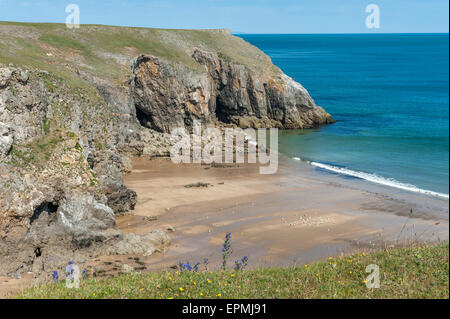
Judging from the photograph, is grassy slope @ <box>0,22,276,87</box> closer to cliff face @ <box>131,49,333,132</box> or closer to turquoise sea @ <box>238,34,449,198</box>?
cliff face @ <box>131,49,333,132</box>

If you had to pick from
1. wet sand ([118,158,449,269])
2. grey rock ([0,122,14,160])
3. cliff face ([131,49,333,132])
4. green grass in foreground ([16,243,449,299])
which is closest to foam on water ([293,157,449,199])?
wet sand ([118,158,449,269])

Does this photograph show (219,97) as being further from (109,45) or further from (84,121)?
(84,121)

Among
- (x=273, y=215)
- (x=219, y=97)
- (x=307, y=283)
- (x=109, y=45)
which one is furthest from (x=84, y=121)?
(x=219, y=97)

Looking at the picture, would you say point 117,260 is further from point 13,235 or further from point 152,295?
point 152,295

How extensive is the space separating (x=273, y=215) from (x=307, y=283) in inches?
652

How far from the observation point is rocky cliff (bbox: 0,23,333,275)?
19.1 metres

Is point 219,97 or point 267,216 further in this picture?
point 219,97

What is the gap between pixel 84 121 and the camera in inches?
995

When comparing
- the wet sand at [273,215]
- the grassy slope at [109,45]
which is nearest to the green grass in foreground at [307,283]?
the wet sand at [273,215]

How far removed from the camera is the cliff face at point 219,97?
152ft

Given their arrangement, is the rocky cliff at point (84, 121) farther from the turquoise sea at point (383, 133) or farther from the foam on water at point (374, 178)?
the foam on water at point (374, 178)

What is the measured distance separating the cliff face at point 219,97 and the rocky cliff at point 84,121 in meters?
0.12

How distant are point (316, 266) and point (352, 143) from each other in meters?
39.7

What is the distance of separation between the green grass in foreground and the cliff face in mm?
36012
